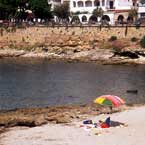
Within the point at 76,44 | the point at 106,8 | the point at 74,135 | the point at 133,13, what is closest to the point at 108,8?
A: the point at 106,8

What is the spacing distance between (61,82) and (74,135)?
3319cm

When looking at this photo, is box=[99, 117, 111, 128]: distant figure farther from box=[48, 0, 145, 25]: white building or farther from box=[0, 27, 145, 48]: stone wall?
box=[48, 0, 145, 25]: white building

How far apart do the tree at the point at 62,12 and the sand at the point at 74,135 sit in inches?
3788

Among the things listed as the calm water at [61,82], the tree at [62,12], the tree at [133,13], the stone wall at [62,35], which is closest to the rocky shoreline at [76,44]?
the stone wall at [62,35]

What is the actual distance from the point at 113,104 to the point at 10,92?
70.7 feet

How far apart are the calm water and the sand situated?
505 inches

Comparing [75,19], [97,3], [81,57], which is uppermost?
[97,3]

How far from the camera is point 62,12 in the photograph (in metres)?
135

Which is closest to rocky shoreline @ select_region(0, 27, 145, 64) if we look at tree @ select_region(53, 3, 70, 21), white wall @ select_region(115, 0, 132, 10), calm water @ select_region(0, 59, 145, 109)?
calm water @ select_region(0, 59, 145, 109)

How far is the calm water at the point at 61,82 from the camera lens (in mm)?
54812

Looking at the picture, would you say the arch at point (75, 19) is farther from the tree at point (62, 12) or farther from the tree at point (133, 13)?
the tree at point (133, 13)

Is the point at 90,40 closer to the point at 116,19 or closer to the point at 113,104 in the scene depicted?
the point at 116,19

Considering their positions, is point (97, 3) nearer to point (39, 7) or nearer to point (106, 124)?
point (39, 7)

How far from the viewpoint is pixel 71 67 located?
279 feet
